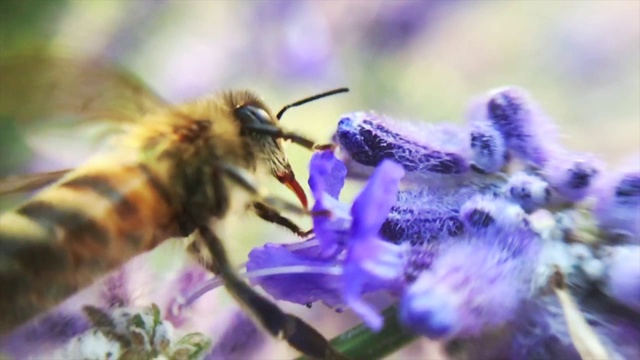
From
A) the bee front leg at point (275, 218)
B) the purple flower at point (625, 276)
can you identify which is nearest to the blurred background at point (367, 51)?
the bee front leg at point (275, 218)

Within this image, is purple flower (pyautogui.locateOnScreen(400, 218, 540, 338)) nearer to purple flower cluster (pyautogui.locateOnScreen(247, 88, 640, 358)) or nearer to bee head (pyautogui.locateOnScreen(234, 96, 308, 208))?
purple flower cluster (pyautogui.locateOnScreen(247, 88, 640, 358))

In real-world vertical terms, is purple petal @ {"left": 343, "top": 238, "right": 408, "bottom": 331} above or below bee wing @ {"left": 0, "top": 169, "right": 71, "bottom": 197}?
below

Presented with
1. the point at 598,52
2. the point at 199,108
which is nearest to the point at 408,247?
the point at 199,108

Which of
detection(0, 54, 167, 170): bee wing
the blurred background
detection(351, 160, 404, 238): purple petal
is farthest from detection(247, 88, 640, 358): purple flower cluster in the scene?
the blurred background

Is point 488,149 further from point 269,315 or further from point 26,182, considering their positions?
point 26,182

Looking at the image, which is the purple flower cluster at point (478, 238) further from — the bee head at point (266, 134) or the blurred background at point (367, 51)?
the blurred background at point (367, 51)
